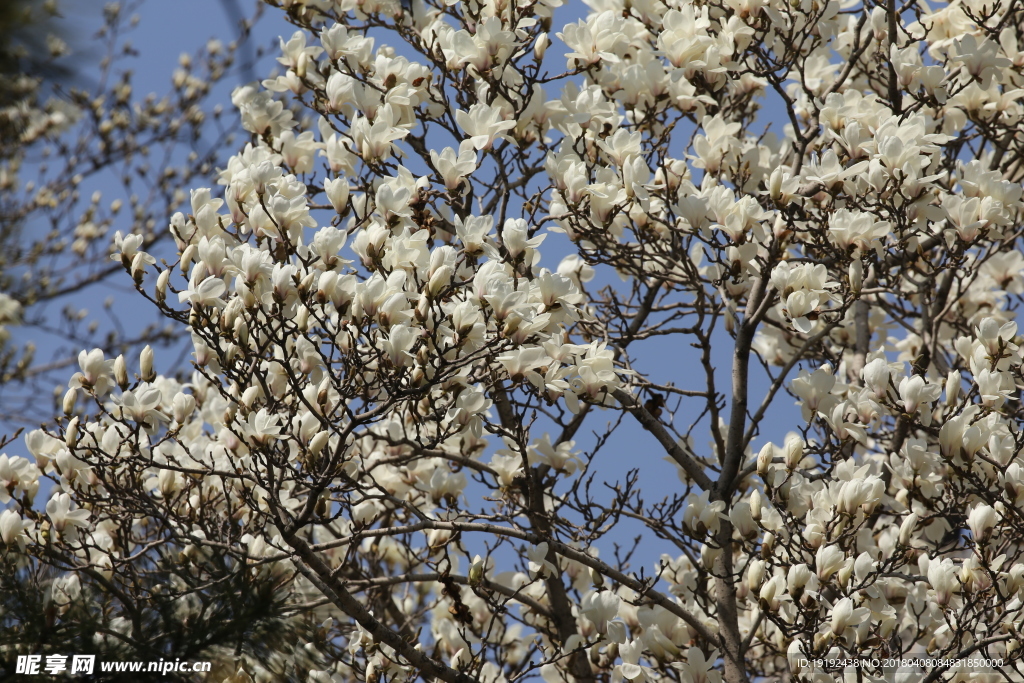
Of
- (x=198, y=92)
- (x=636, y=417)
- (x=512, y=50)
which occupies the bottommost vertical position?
(x=636, y=417)

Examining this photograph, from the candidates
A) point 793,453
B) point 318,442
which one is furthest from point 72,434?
point 793,453

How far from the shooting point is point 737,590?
4.15 meters

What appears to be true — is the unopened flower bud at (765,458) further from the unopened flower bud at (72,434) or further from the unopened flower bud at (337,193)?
the unopened flower bud at (72,434)

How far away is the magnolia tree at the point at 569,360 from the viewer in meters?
3.14

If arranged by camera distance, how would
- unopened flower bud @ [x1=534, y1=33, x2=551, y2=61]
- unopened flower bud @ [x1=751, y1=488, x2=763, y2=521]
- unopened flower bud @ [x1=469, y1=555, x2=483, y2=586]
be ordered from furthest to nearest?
1. unopened flower bud @ [x1=534, y1=33, x2=551, y2=61]
2. unopened flower bud @ [x1=751, y1=488, x2=763, y2=521]
3. unopened flower bud @ [x1=469, y1=555, x2=483, y2=586]

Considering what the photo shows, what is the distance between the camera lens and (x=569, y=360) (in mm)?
3498

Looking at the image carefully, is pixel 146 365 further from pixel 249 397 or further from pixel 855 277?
pixel 855 277

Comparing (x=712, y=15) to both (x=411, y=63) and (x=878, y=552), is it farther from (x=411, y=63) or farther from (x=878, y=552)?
(x=878, y=552)

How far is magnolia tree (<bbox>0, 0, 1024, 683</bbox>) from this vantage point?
314 cm

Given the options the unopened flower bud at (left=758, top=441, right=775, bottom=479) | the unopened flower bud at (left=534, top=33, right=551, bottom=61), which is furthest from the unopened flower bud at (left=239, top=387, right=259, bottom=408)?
the unopened flower bud at (left=758, top=441, right=775, bottom=479)

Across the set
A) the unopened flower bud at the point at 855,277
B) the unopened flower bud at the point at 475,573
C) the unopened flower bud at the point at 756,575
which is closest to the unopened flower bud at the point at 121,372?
the unopened flower bud at the point at 475,573

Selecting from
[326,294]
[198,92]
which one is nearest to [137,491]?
[326,294]

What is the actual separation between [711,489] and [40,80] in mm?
2806

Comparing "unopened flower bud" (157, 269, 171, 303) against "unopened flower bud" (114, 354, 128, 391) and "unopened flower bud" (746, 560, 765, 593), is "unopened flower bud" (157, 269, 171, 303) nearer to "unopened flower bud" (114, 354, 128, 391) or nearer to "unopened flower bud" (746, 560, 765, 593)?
"unopened flower bud" (114, 354, 128, 391)
